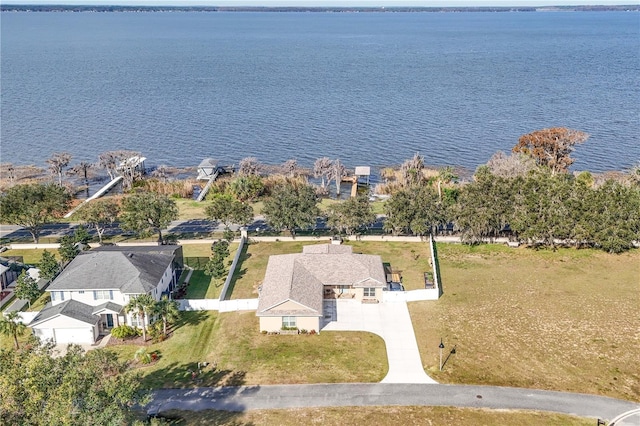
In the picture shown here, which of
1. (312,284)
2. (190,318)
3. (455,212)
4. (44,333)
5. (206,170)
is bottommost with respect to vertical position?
(190,318)

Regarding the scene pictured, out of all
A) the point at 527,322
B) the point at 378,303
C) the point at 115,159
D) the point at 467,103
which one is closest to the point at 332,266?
Result: the point at 378,303

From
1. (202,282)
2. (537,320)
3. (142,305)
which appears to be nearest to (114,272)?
(142,305)

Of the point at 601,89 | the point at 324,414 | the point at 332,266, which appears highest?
the point at 601,89

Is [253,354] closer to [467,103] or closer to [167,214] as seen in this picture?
[167,214]

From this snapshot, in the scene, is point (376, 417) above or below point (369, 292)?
below

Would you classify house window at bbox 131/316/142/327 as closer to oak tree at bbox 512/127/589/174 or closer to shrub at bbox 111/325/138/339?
shrub at bbox 111/325/138/339

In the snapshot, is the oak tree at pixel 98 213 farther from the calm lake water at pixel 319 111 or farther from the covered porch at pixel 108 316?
the calm lake water at pixel 319 111

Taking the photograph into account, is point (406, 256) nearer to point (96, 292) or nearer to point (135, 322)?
point (135, 322)
